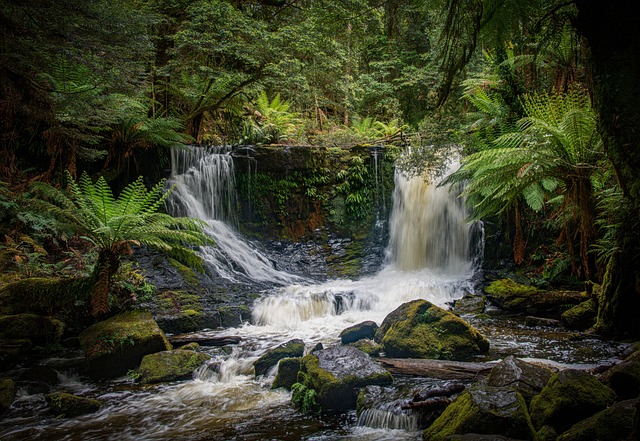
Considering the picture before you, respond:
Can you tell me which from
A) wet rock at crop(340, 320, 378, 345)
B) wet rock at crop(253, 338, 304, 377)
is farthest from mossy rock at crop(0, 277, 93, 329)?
wet rock at crop(340, 320, 378, 345)

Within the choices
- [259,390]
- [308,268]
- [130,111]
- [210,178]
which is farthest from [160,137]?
[259,390]

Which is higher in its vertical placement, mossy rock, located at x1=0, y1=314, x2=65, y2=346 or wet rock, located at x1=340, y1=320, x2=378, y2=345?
mossy rock, located at x1=0, y1=314, x2=65, y2=346

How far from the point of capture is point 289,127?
13.4 m

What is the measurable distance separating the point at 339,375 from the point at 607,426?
2.18 metres

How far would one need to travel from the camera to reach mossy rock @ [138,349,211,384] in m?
4.57

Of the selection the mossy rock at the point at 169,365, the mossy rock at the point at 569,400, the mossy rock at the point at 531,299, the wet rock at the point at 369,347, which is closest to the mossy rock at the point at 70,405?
the mossy rock at the point at 169,365

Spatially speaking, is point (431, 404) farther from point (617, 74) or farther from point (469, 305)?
point (469, 305)

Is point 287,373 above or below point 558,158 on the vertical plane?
below

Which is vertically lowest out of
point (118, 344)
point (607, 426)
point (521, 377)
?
point (118, 344)

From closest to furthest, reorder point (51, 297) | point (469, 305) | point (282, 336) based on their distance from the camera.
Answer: point (51, 297)
point (282, 336)
point (469, 305)

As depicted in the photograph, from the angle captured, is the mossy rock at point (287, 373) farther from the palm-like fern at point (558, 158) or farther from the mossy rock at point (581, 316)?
the mossy rock at point (581, 316)

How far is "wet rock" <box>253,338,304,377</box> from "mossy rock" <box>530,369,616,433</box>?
279 cm

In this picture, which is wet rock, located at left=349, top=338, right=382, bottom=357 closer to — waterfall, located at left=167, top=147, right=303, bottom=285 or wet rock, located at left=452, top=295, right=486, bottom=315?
wet rock, located at left=452, top=295, right=486, bottom=315

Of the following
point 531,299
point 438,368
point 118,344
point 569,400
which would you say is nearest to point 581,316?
point 531,299
